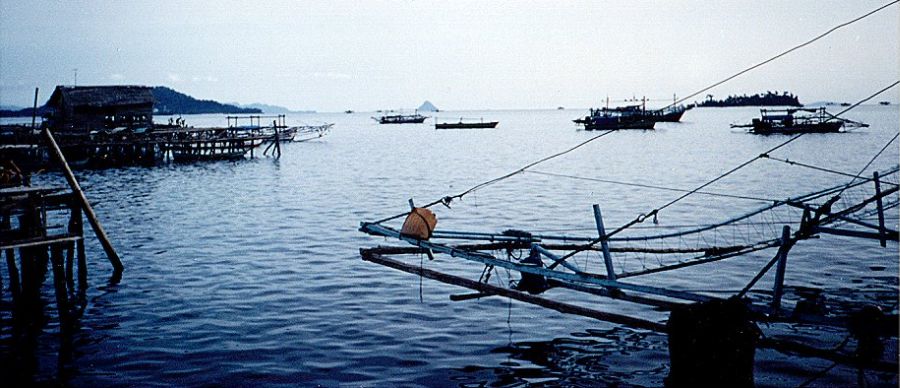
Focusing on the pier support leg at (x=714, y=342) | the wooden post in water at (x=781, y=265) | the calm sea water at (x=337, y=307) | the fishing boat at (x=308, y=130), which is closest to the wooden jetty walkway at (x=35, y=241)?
the calm sea water at (x=337, y=307)

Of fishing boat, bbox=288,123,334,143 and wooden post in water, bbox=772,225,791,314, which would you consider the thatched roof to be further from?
wooden post in water, bbox=772,225,791,314

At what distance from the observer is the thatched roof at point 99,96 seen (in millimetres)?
63469

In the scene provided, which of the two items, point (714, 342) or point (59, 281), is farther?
point (59, 281)

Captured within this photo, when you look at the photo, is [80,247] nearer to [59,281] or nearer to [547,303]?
[59,281]

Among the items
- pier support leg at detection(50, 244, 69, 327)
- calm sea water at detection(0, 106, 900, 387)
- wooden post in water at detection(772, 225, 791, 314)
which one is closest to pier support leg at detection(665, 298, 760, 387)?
wooden post in water at detection(772, 225, 791, 314)

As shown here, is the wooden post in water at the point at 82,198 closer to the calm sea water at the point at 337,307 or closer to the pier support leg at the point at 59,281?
the calm sea water at the point at 337,307

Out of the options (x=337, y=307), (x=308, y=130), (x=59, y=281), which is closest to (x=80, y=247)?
(x=59, y=281)

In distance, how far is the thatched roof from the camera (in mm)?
63469

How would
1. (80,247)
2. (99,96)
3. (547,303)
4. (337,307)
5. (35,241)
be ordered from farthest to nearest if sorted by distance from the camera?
(99,96) → (80,247) → (337,307) → (35,241) → (547,303)

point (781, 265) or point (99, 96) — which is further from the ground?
point (99, 96)

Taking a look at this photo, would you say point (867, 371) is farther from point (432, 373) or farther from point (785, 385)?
point (432, 373)

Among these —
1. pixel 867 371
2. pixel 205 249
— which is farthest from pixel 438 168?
pixel 867 371

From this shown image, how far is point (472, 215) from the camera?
99.4 ft

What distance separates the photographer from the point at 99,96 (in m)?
64.8
